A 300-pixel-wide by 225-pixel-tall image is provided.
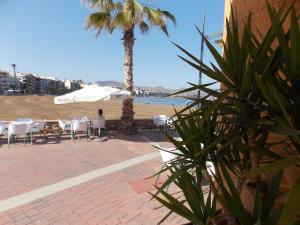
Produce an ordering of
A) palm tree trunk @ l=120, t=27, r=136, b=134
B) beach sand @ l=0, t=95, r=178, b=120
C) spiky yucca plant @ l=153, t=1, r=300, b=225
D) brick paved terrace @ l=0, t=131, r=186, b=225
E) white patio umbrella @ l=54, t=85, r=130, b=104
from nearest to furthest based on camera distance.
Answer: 1. spiky yucca plant @ l=153, t=1, r=300, b=225
2. brick paved terrace @ l=0, t=131, r=186, b=225
3. white patio umbrella @ l=54, t=85, r=130, b=104
4. palm tree trunk @ l=120, t=27, r=136, b=134
5. beach sand @ l=0, t=95, r=178, b=120

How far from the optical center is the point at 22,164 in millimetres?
7406

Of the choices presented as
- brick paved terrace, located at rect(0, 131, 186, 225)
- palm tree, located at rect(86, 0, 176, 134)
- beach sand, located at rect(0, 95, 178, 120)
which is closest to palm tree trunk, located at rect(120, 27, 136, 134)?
palm tree, located at rect(86, 0, 176, 134)

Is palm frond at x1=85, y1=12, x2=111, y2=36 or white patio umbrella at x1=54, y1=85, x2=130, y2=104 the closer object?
white patio umbrella at x1=54, y1=85, x2=130, y2=104

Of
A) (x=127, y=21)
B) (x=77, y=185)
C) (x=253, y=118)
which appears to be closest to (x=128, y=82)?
(x=127, y=21)

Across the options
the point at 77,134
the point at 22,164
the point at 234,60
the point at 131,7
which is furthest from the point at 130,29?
the point at 234,60

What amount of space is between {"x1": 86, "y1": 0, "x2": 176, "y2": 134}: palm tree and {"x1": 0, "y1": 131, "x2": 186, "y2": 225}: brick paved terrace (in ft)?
11.0

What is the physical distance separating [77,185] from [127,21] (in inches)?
313

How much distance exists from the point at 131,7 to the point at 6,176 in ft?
27.3

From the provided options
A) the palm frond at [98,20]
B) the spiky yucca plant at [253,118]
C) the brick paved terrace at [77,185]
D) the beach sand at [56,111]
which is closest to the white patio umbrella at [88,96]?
the brick paved terrace at [77,185]

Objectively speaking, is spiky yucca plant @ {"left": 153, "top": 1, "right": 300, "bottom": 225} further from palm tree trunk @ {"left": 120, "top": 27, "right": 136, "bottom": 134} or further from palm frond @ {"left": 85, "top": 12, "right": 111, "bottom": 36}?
palm frond @ {"left": 85, "top": 12, "right": 111, "bottom": 36}

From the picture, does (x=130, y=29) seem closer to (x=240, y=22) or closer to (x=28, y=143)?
(x=28, y=143)

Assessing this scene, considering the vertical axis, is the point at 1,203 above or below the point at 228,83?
below

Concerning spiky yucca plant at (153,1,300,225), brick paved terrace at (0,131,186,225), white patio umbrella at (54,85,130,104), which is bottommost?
brick paved terrace at (0,131,186,225)

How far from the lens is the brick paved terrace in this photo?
439 cm
